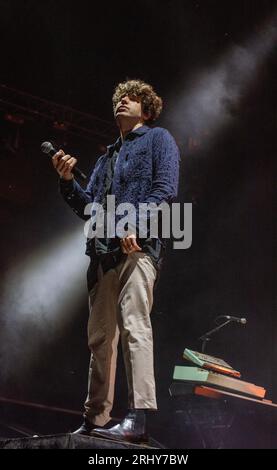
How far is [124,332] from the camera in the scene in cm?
217

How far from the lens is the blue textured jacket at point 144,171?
2.33m

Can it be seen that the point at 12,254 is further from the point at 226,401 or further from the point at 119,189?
the point at 119,189

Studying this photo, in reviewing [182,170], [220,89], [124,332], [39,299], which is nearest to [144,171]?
[124,332]

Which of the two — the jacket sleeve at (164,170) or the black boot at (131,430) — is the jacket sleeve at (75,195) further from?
the black boot at (131,430)

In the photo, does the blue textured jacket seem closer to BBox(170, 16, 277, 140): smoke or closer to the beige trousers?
the beige trousers

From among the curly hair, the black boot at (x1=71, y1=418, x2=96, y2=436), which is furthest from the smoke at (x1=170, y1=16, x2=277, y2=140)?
the black boot at (x1=71, y1=418, x2=96, y2=436)

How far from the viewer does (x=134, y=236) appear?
86.9 inches

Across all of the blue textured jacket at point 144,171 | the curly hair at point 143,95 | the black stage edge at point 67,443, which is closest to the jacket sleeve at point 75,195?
the blue textured jacket at point 144,171

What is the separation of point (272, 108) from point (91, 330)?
13.4 ft

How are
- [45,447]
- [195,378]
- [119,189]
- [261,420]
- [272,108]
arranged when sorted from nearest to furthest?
[45,447] < [119,189] < [195,378] < [261,420] < [272,108]

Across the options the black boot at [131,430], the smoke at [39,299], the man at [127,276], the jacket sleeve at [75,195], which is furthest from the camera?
the smoke at [39,299]

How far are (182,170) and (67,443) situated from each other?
4.76 m

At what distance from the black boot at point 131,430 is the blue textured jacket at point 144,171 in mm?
876

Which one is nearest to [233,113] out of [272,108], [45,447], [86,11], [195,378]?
[272,108]
